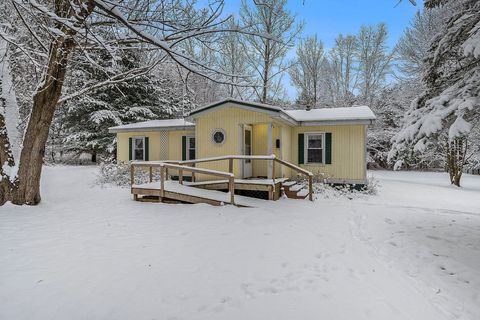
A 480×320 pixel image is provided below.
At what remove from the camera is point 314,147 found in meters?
11.7

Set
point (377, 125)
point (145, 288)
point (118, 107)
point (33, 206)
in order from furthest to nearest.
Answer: point (377, 125), point (118, 107), point (33, 206), point (145, 288)

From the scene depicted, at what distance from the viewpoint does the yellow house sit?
31.6ft

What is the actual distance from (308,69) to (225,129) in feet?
51.5

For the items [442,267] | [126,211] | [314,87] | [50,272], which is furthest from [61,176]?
[314,87]

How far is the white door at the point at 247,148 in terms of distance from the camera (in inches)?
400

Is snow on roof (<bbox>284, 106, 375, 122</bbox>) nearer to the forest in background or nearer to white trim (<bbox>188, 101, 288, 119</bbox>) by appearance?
the forest in background

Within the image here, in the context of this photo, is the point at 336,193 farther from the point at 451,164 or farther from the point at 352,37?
the point at 352,37

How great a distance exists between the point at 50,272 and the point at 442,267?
537 centimetres

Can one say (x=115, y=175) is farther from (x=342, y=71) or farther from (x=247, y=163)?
(x=342, y=71)

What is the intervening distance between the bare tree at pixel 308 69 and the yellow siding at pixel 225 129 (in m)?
12.6

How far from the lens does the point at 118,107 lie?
20.5 meters

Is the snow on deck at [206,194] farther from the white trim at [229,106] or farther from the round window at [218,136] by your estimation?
the white trim at [229,106]

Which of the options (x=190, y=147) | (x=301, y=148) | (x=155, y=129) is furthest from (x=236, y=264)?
(x=155, y=129)

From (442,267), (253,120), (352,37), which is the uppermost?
(352,37)
